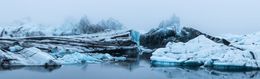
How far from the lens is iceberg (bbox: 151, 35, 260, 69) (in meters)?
23.9

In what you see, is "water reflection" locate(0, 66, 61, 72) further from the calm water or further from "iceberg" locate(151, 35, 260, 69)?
"iceberg" locate(151, 35, 260, 69)

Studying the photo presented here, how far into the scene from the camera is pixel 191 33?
126ft

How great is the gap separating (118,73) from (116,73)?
10cm

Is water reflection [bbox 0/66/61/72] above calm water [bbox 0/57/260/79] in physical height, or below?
above

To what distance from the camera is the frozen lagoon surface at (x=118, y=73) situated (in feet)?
72.7

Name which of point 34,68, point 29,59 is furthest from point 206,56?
point 29,59

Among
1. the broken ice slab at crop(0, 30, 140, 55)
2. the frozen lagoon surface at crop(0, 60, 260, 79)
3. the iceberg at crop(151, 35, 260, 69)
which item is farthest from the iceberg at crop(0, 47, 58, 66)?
the broken ice slab at crop(0, 30, 140, 55)

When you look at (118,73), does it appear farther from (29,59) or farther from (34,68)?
(29,59)

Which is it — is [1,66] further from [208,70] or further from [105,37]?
[105,37]

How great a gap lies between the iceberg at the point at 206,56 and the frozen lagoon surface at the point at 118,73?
379mm

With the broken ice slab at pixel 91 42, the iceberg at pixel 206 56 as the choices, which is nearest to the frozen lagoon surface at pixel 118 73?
the iceberg at pixel 206 56

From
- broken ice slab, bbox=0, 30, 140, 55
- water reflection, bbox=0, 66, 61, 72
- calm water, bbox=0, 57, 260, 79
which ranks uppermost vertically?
broken ice slab, bbox=0, 30, 140, 55

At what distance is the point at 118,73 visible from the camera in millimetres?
23766

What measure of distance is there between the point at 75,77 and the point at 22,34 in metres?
16.8
